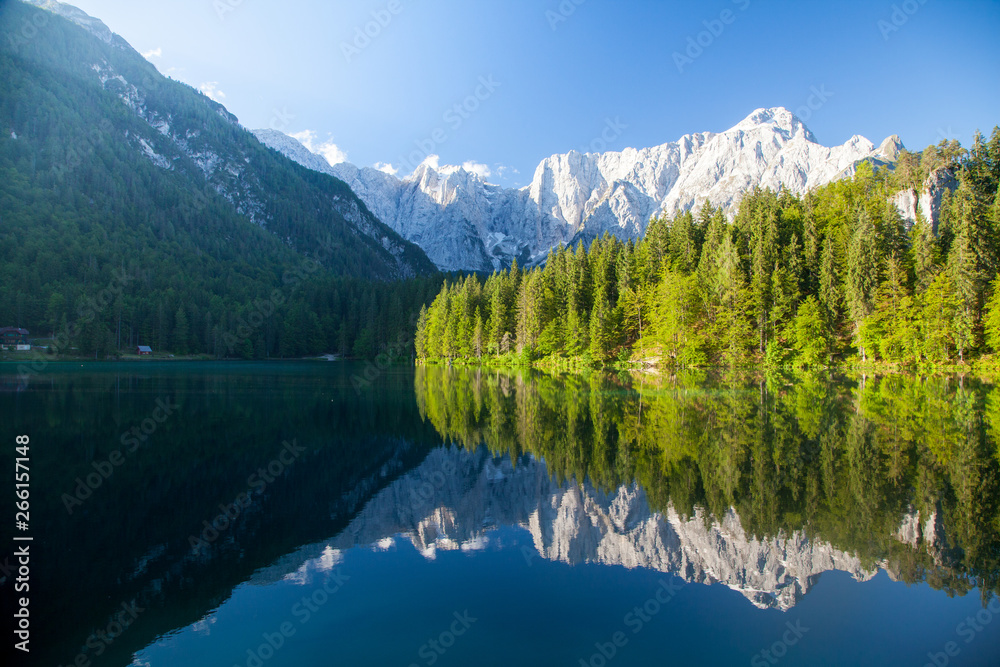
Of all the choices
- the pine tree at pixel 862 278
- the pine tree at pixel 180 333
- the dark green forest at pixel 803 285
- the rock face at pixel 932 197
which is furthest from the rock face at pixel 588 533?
the pine tree at pixel 180 333

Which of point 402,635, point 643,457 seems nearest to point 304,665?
point 402,635

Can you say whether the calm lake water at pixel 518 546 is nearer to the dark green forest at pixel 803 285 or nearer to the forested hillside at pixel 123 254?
the dark green forest at pixel 803 285

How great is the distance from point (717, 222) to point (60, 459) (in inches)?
2630

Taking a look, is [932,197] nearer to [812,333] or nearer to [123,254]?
[812,333]

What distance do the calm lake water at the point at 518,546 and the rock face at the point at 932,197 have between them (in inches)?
2024

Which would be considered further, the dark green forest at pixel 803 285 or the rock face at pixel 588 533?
the dark green forest at pixel 803 285

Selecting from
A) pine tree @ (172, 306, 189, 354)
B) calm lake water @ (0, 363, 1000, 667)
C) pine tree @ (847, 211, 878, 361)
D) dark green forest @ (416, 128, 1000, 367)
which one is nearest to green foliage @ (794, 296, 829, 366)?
dark green forest @ (416, 128, 1000, 367)

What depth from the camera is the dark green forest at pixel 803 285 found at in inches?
1799

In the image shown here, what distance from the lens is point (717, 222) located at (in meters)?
64.0

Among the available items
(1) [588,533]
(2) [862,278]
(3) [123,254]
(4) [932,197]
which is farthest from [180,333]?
(4) [932,197]

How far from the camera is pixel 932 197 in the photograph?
59188mm

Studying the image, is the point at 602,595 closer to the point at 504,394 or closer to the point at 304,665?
the point at 304,665

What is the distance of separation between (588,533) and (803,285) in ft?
189

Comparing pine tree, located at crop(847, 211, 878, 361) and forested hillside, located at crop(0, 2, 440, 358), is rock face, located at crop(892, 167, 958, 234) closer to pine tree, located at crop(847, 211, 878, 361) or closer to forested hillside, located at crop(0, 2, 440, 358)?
Answer: pine tree, located at crop(847, 211, 878, 361)
